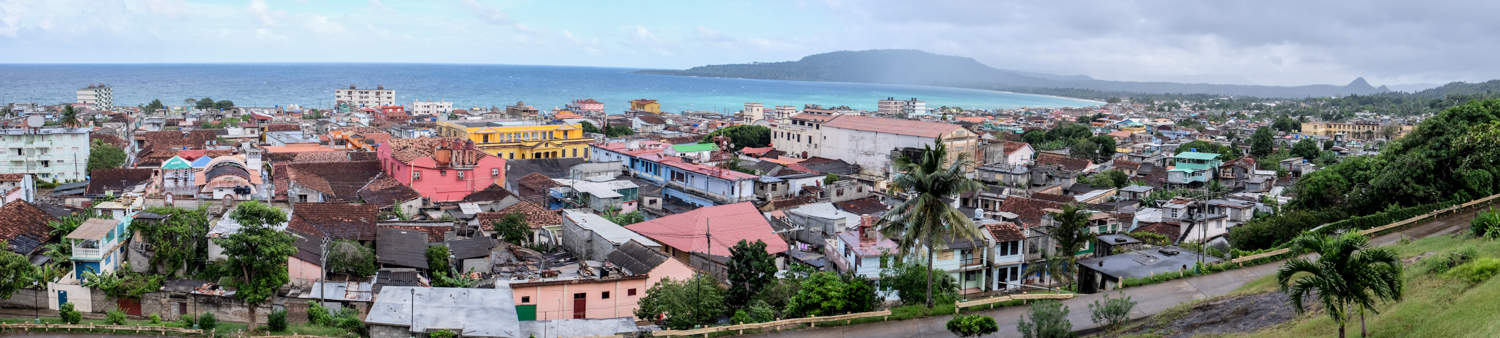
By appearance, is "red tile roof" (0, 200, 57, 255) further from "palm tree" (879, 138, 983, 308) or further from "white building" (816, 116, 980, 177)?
"white building" (816, 116, 980, 177)

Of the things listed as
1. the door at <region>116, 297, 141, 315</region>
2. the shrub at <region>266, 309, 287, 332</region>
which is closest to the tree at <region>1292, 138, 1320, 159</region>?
the shrub at <region>266, 309, 287, 332</region>

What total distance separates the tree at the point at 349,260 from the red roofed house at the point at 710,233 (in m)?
8.36

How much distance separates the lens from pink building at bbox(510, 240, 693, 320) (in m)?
21.4

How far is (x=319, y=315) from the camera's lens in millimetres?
20344

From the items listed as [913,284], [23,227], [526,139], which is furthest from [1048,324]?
[526,139]

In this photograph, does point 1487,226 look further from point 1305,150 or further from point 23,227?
point 1305,150

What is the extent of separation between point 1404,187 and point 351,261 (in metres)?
28.6

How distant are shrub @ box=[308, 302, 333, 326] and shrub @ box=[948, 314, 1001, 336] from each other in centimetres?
1277

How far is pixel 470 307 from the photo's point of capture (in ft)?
63.9

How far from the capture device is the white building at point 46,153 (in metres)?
41.0

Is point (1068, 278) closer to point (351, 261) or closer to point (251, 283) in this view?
point (351, 261)

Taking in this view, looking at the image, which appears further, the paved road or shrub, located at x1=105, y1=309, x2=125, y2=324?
shrub, located at x1=105, y1=309, x2=125, y2=324

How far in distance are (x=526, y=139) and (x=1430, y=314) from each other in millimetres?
45443

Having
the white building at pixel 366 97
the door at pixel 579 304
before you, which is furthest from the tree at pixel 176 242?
the white building at pixel 366 97
